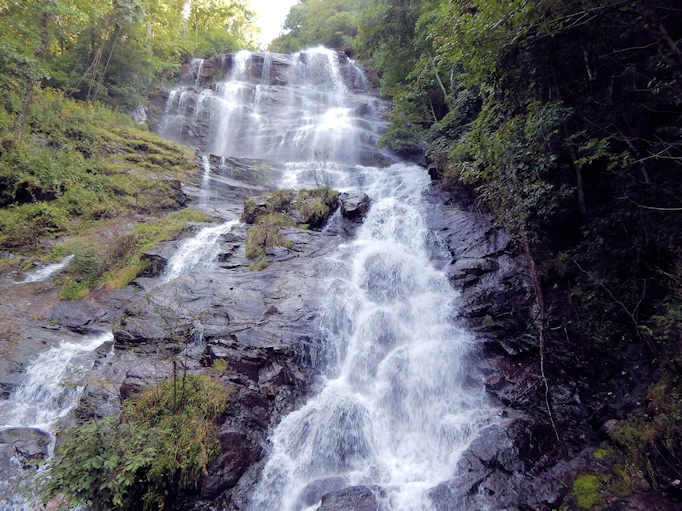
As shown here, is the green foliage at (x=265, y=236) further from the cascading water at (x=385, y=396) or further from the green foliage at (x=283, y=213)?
the cascading water at (x=385, y=396)

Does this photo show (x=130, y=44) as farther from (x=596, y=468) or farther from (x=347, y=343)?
(x=596, y=468)

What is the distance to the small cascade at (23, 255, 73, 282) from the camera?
10023 mm

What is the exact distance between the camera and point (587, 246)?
271 inches

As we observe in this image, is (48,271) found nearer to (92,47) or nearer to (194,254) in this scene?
(194,254)

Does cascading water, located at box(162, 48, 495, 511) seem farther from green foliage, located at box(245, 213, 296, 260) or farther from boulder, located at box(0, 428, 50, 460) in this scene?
boulder, located at box(0, 428, 50, 460)

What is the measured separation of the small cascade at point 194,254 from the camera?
10320 millimetres

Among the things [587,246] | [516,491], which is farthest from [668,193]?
[516,491]

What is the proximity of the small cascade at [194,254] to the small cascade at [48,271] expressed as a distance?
3135 mm

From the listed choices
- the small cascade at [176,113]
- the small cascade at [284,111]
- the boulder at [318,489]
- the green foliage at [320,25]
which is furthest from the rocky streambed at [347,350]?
the green foliage at [320,25]

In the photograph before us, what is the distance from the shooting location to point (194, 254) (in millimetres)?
10891

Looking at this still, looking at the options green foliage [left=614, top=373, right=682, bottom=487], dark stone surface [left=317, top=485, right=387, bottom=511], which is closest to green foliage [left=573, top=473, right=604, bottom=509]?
green foliage [left=614, top=373, right=682, bottom=487]

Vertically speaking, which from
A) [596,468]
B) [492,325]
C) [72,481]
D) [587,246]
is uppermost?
[587,246]

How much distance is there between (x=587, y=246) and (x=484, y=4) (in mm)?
4664

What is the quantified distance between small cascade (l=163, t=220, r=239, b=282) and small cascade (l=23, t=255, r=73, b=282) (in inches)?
123
